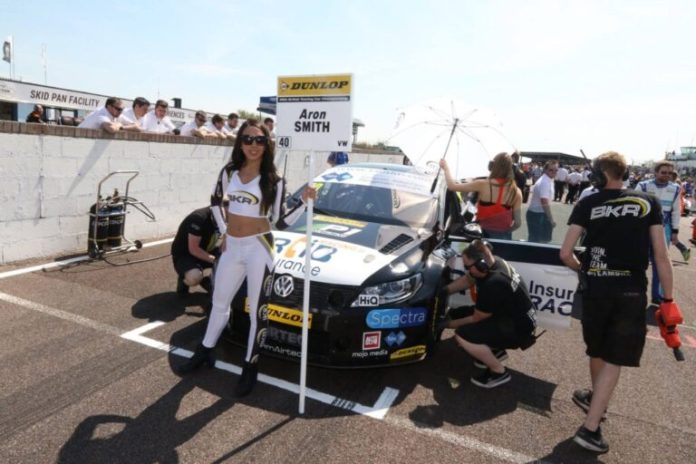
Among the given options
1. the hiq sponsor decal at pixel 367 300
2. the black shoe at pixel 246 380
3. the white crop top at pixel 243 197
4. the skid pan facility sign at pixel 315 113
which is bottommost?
the black shoe at pixel 246 380

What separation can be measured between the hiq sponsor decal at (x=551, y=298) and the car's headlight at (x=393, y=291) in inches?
44.8

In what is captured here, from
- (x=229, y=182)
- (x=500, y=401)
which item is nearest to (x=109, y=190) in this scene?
(x=229, y=182)

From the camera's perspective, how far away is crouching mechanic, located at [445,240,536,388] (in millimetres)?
3529

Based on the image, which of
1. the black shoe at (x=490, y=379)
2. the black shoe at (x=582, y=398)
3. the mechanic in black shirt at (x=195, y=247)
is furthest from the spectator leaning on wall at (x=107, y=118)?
the black shoe at (x=582, y=398)

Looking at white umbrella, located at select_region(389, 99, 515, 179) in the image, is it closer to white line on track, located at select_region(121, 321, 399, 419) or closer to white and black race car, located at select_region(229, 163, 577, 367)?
white and black race car, located at select_region(229, 163, 577, 367)

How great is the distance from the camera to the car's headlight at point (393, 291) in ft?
10.9

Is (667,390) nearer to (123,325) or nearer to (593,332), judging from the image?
(593,332)

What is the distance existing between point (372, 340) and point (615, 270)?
1.63m

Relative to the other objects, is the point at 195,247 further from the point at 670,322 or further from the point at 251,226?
the point at 670,322

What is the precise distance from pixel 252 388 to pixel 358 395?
29.4 inches

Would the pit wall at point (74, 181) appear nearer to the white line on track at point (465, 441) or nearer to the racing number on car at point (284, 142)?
the racing number on car at point (284, 142)

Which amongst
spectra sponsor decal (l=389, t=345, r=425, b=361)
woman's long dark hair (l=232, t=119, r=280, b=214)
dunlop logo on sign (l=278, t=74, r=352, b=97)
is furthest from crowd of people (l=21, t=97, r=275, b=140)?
spectra sponsor decal (l=389, t=345, r=425, b=361)

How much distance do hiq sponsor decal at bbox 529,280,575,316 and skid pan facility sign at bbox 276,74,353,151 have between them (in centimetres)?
224

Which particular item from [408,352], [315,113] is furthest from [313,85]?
[408,352]
